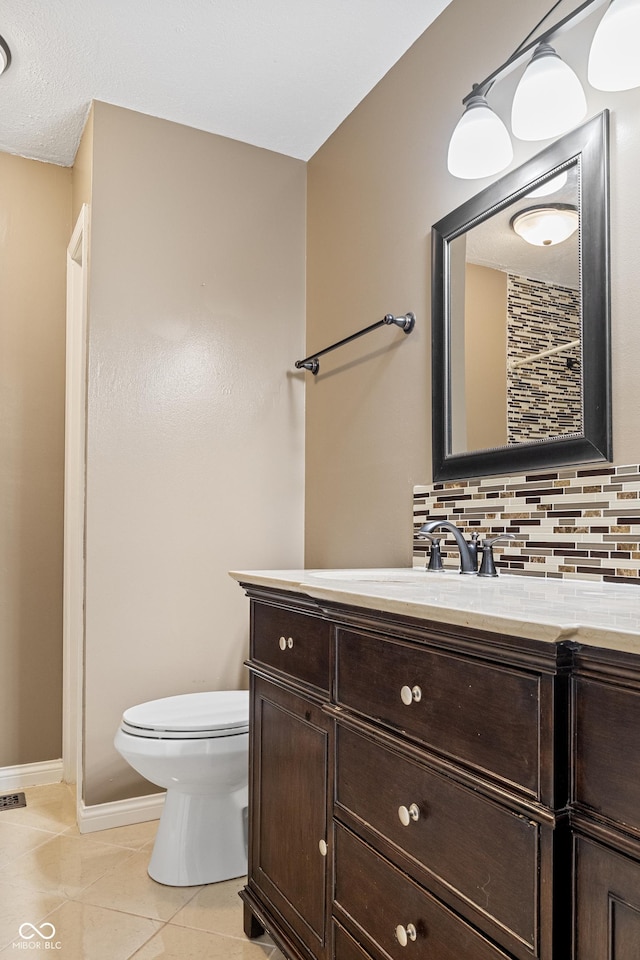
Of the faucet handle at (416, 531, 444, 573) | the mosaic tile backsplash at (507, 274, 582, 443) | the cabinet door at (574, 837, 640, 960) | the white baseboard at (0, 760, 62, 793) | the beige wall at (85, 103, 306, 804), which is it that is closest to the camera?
the cabinet door at (574, 837, 640, 960)

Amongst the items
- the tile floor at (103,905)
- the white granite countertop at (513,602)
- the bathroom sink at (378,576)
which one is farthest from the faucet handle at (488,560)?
the tile floor at (103,905)

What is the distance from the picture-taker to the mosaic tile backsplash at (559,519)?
4.34ft

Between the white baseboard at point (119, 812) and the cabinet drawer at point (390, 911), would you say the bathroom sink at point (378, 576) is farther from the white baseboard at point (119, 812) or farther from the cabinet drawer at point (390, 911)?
the white baseboard at point (119, 812)

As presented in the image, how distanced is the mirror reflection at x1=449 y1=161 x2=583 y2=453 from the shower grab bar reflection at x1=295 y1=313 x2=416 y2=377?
0.21 metres

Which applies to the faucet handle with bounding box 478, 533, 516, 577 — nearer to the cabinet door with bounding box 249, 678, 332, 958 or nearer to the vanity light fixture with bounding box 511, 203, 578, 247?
the cabinet door with bounding box 249, 678, 332, 958

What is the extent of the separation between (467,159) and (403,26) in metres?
0.68

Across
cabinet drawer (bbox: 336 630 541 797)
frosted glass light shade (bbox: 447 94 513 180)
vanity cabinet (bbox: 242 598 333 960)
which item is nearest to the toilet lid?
vanity cabinet (bbox: 242 598 333 960)

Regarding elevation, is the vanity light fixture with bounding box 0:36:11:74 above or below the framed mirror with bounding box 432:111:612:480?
above

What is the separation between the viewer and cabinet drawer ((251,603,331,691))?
1.34 metres

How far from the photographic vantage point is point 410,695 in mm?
1034

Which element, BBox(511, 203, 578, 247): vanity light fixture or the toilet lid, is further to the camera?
the toilet lid

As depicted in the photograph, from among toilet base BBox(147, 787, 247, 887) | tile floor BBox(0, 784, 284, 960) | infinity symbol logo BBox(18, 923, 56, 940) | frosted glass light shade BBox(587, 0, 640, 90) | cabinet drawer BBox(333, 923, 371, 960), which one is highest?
frosted glass light shade BBox(587, 0, 640, 90)

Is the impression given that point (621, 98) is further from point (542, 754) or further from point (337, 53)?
point (542, 754)

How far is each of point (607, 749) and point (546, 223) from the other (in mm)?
1196
